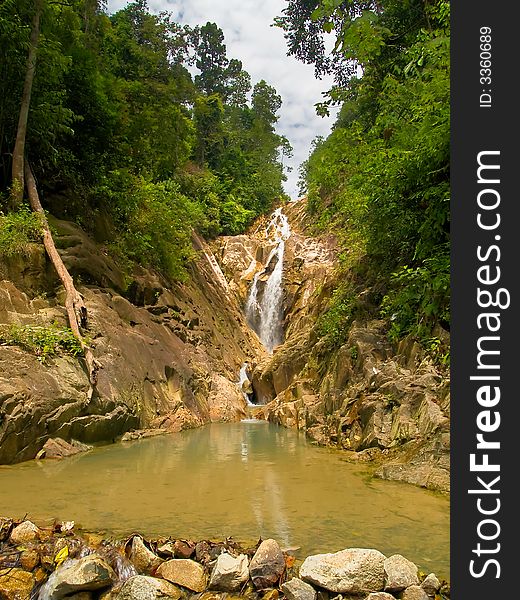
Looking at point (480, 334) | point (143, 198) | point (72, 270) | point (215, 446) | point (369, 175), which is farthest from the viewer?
point (143, 198)

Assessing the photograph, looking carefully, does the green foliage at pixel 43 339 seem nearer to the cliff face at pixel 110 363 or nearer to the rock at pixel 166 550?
the cliff face at pixel 110 363

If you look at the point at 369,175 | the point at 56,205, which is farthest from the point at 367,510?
the point at 56,205

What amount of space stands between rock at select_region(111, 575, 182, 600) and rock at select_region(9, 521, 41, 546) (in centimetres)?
107

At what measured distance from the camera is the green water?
164 inches

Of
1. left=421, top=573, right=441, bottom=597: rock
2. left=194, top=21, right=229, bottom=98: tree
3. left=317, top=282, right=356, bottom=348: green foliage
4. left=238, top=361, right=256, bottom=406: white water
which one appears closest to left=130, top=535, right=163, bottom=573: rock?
left=421, top=573, right=441, bottom=597: rock

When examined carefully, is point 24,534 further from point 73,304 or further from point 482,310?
point 73,304

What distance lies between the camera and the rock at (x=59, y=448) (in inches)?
286

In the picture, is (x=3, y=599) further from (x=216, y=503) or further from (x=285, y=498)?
(x=285, y=498)

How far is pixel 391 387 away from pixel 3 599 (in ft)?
21.9

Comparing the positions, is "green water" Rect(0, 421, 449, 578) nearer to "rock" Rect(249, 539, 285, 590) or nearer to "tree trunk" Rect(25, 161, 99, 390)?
"rock" Rect(249, 539, 285, 590)

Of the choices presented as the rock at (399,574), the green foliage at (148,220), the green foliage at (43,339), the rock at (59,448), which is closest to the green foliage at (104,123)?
the green foliage at (148,220)

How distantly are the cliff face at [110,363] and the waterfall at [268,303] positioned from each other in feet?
16.1

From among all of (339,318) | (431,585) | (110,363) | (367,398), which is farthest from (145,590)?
(339,318)

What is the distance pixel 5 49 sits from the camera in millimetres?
10938
